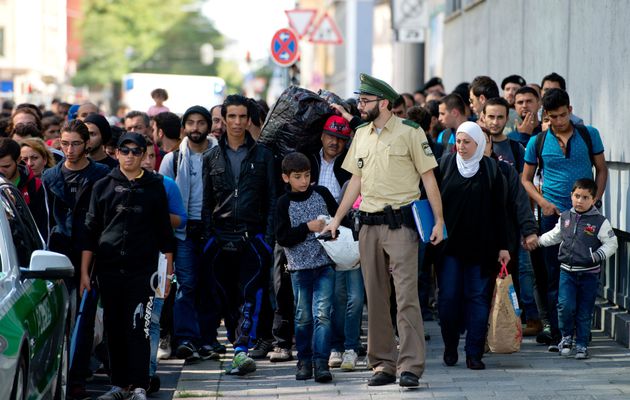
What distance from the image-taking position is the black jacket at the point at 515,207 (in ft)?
33.7

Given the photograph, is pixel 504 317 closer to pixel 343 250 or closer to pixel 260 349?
pixel 343 250

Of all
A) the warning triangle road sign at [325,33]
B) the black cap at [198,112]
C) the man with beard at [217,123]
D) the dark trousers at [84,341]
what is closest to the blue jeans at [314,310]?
the dark trousers at [84,341]

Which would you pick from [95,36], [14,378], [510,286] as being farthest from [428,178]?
[95,36]

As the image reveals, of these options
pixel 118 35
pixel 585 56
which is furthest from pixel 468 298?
pixel 118 35

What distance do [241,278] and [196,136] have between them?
1.35 meters

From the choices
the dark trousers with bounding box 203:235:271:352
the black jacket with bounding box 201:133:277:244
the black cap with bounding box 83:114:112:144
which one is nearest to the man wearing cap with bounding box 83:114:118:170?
the black cap with bounding box 83:114:112:144

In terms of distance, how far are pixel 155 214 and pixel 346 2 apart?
57135 mm

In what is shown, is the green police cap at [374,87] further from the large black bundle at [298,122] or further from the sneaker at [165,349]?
the sneaker at [165,349]

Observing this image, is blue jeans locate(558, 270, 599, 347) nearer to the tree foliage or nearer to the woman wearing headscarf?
the woman wearing headscarf

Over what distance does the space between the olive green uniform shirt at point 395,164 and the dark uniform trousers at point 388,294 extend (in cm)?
21

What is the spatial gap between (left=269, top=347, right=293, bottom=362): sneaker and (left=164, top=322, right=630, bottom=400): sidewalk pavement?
0.06m

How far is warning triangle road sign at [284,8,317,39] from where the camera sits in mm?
24078

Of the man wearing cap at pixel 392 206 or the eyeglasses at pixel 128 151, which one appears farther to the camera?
the man wearing cap at pixel 392 206

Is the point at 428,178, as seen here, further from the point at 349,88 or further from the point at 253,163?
the point at 349,88
